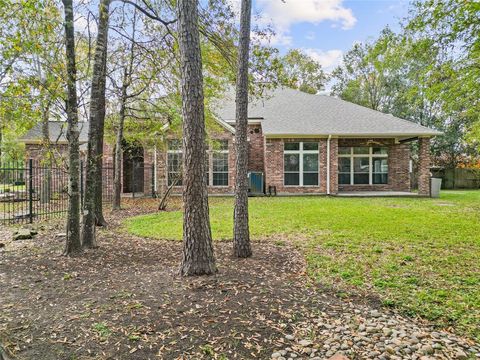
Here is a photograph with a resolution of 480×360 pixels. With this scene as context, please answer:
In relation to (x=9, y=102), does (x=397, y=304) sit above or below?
below

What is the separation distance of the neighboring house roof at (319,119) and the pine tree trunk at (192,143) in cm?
1040

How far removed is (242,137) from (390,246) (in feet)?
11.7

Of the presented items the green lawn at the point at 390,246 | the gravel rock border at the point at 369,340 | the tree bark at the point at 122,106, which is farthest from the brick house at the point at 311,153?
the gravel rock border at the point at 369,340

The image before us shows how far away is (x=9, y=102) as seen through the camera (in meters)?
4.93

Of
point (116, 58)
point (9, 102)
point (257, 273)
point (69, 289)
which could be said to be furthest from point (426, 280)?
point (116, 58)

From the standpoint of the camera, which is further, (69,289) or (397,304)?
(69,289)

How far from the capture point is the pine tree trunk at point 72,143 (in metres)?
5.30

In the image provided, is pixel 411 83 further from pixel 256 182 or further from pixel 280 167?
pixel 256 182

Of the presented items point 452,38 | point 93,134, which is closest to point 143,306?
point 93,134

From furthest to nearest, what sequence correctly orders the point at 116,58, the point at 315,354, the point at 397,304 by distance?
the point at 116,58, the point at 397,304, the point at 315,354

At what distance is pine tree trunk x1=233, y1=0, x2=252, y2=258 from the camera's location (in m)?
5.23

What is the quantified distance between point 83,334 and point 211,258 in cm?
175

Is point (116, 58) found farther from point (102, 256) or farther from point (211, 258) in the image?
point (211, 258)

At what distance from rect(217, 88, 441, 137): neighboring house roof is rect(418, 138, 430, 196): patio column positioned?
29.1 inches
